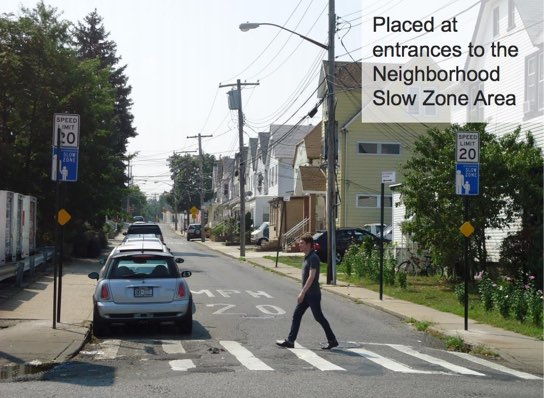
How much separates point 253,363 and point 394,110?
3695 cm

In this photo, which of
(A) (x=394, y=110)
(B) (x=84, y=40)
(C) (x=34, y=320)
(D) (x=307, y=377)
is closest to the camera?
(D) (x=307, y=377)

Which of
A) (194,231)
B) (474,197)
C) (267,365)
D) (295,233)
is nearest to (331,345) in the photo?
(267,365)

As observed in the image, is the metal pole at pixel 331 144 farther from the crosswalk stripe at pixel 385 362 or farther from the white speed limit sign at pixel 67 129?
the crosswalk stripe at pixel 385 362

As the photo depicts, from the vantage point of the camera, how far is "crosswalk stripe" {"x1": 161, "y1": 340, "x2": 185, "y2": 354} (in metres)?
12.4

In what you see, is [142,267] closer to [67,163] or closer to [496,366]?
[67,163]

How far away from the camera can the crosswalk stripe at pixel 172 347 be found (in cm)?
1241

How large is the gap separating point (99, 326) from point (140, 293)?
36.6 inches

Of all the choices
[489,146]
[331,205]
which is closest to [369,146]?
[331,205]

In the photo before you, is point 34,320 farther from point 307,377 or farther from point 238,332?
point 307,377

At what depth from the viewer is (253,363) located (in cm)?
1129

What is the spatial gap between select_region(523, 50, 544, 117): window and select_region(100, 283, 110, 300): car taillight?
14370 millimetres

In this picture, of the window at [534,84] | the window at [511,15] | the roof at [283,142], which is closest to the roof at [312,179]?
the roof at [283,142]

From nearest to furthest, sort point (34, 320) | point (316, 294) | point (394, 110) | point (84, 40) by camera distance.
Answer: point (316, 294)
point (34, 320)
point (394, 110)
point (84, 40)

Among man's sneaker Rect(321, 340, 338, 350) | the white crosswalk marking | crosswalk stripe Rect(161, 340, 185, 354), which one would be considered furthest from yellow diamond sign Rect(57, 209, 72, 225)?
man's sneaker Rect(321, 340, 338, 350)
